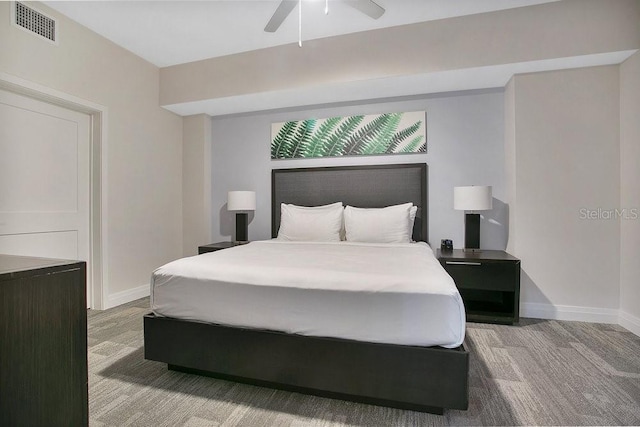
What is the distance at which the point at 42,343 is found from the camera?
103 centimetres

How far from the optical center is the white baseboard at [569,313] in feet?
9.06

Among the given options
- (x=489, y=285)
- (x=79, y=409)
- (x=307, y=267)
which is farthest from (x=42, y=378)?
(x=489, y=285)

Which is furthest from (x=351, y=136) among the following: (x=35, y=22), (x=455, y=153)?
(x=35, y=22)

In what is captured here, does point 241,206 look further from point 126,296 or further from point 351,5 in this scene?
point 351,5

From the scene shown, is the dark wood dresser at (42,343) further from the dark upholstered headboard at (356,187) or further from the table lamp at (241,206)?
the dark upholstered headboard at (356,187)

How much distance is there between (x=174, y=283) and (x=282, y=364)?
0.83 m

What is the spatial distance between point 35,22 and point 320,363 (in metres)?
3.53

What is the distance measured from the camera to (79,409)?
3.70ft

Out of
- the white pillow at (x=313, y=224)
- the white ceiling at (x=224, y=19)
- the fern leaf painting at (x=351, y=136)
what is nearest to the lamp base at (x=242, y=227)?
the white pillow at (x=313, y=224)

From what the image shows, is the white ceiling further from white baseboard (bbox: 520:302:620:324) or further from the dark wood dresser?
white baseboard (bbox: 520:302:620:324)

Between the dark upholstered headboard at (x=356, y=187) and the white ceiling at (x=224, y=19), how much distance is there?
4.80 ft

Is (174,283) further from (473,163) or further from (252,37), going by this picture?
(473,163)

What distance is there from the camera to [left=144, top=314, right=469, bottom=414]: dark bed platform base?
56.3 inches

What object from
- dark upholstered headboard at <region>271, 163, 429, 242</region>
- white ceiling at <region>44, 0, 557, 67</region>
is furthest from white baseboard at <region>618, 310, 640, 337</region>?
white ceiling at <region>44, 0, 557, 67</region>
